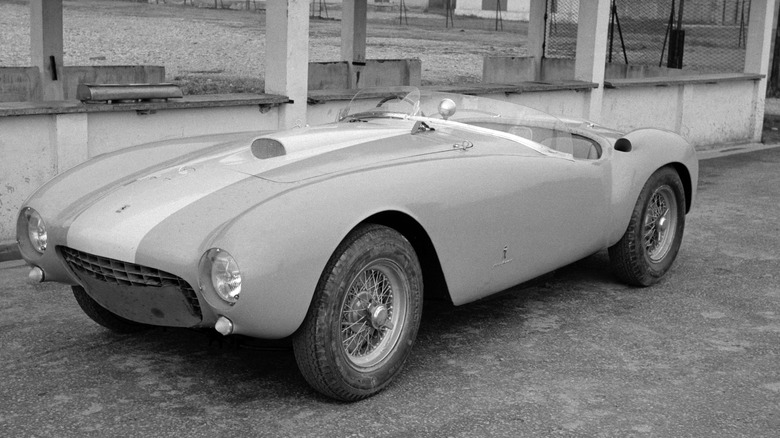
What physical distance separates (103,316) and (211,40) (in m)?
24.1

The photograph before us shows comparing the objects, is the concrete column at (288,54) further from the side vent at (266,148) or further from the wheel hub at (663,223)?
the side vent at (266,148)

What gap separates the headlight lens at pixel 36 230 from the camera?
4.22m

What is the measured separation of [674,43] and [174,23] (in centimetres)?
2075

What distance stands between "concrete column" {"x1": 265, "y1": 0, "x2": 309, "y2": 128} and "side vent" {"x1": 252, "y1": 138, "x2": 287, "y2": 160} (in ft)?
12.3

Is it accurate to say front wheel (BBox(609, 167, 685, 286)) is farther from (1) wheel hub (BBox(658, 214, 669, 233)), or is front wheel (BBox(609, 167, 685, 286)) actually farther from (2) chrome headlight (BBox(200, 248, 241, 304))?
(2) chrome headlight (BBox(200, 248, 241, 304))

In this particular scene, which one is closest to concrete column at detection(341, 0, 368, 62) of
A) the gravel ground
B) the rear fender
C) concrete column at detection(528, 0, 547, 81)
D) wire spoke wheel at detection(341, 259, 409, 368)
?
concrete column at detection(528, 0, 547, 81)

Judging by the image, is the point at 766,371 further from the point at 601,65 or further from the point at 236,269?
the point at 601,65

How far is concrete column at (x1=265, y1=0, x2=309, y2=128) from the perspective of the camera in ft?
26.2

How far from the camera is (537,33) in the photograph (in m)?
15.5

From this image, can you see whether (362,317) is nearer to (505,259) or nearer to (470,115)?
(505,259)

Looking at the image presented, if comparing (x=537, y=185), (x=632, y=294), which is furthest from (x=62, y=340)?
(x=632, y=294)

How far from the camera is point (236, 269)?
11.7 ft

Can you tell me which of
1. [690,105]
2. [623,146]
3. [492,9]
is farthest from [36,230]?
[492,9]

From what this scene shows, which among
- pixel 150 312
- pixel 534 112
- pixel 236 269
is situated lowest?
pixel 150 312
